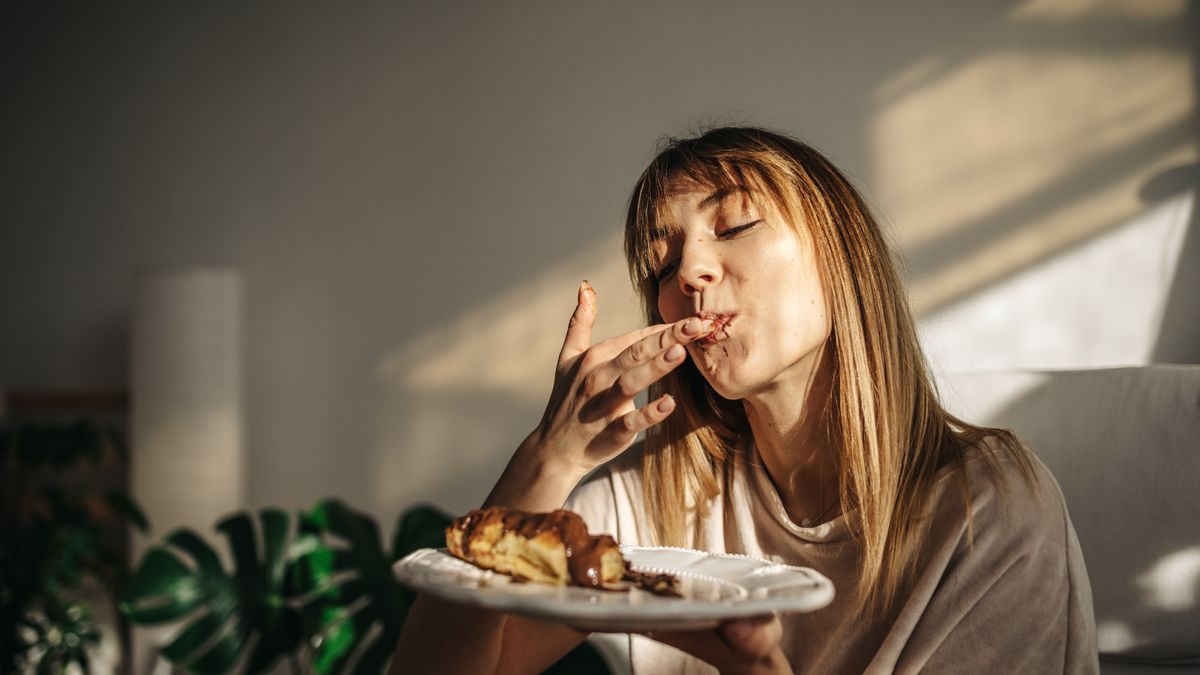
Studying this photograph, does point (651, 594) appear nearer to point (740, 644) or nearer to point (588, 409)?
point (740, 644)

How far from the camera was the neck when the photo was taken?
4.00 ft

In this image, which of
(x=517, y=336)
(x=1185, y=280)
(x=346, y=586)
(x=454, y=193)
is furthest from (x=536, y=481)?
(x=1185, y=280)

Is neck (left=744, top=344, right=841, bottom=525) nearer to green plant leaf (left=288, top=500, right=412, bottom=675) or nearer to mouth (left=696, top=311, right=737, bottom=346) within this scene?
mouth (left=696, top=311, right=737, bottom=346)

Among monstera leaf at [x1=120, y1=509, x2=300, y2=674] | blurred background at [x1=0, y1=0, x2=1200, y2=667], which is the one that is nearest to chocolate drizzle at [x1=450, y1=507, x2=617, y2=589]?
monstera leaf at [x1=120, y1=509, x2=300, y2=674]

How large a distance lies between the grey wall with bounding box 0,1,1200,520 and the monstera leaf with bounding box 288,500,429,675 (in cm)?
59

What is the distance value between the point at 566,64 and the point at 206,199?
47.5 inches

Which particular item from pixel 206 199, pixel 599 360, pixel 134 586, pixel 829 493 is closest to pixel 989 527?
pixel 829 493

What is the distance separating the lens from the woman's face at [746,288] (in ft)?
3.67

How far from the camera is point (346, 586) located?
2.13 meters

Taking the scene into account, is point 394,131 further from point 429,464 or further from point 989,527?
point 989,527

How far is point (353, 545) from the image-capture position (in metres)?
2.15

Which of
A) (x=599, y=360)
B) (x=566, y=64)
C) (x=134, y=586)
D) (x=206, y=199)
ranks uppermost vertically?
(x=566, y=64)

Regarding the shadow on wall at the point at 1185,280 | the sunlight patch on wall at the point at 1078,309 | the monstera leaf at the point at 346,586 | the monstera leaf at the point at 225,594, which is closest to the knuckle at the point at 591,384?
the monstera leaf at the point at 346,586

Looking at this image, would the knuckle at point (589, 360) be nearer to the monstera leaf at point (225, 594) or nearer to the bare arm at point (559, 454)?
the bare arm at point (559, 454)
